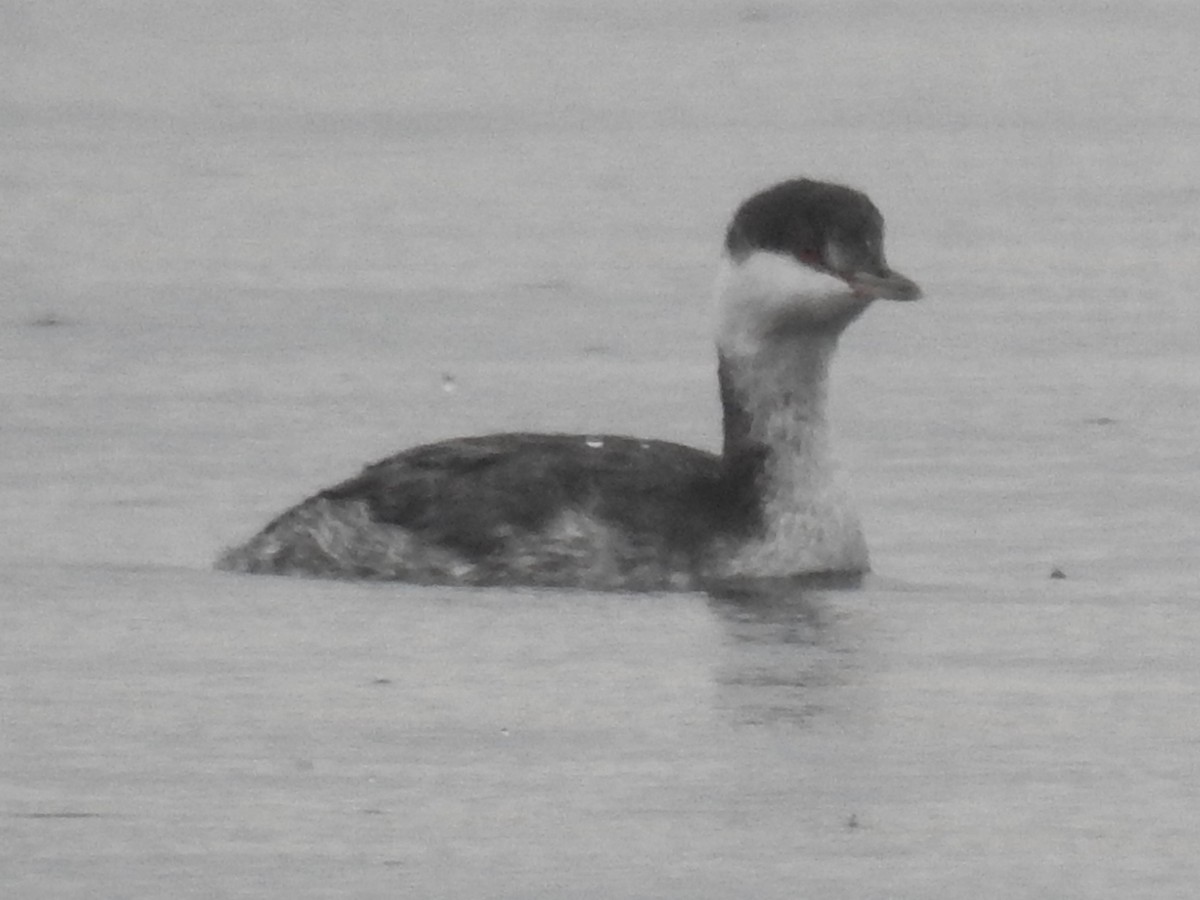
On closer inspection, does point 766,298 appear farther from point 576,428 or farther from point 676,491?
point 576,428

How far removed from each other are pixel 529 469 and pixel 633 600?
2.06ft

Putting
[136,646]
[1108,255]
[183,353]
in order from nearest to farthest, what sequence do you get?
1. [136,646]
2. [183,353]
3. [1108,255]

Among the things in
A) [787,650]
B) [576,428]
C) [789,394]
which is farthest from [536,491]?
[576,428]

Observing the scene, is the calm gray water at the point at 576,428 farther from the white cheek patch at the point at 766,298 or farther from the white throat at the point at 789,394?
the white cheek patch at the point at 766,298

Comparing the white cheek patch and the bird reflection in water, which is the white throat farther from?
the bird reflection in water

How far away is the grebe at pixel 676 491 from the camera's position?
1358 centimetres

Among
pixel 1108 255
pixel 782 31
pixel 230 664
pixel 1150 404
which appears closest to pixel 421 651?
pixel 230 664

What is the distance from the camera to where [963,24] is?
28.8 m

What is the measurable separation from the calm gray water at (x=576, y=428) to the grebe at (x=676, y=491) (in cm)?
25

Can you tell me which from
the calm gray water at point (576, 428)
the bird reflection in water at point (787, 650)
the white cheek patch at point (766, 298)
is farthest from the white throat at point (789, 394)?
the calm gray water at point (576, 428)

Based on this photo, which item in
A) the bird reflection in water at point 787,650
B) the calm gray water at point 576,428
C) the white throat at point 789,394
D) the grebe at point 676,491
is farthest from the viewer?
the white throat at point 789,394

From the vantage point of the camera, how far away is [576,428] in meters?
15.8

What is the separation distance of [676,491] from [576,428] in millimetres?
2126

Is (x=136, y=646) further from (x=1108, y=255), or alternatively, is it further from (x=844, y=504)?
(x=1108, y=255)
